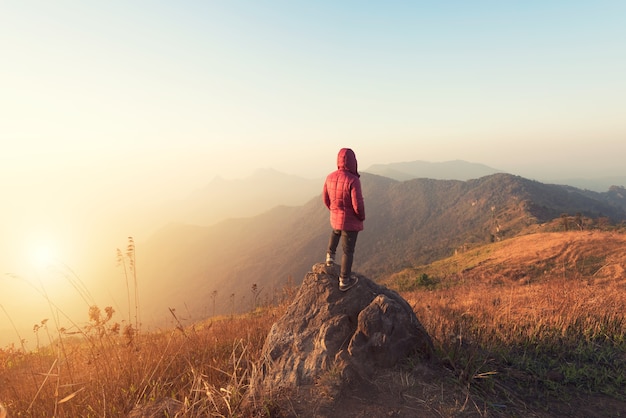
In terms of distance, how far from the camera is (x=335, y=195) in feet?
17.0

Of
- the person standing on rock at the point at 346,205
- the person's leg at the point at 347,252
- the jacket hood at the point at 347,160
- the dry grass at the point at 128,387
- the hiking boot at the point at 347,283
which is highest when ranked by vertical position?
the jacket hood at the point at 347,160

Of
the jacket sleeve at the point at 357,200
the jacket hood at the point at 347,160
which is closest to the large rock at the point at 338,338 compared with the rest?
the jacket sleeve at the point at 357,200

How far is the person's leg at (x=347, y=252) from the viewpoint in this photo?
4945 mm

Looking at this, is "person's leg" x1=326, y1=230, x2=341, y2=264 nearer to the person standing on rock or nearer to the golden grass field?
the person standing on rock

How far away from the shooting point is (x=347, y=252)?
16.5ft

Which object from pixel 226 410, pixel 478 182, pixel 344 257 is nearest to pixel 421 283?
pixel 344 257

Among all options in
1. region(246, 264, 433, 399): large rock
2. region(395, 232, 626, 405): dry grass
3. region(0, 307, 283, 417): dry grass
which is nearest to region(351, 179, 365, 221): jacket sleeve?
region(246, 264, 433, 399): large rock

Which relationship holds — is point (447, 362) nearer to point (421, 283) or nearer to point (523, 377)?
point (523, 377)

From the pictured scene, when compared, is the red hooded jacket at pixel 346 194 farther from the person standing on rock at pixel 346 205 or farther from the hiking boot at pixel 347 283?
the hiking boot at pixel 347 283

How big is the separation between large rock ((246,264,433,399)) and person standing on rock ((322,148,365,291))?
34cm

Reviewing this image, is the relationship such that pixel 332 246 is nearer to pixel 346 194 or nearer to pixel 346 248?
pixel 346 248

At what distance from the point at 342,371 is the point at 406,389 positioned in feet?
2.48

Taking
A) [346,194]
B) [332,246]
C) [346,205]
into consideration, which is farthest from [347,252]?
[346,194]

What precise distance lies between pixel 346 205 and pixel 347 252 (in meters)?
0.76
